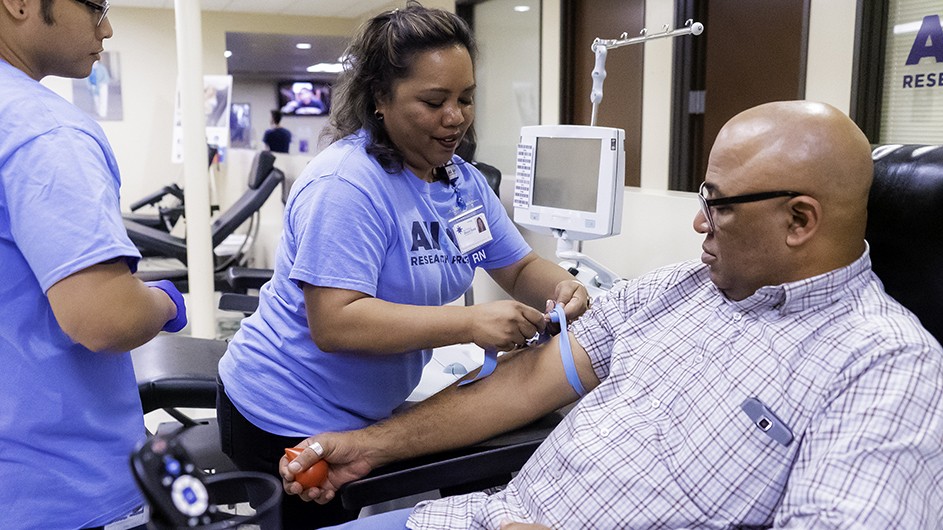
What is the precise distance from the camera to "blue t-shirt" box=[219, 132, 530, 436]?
4.04ft

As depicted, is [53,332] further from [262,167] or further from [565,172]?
[262,167]

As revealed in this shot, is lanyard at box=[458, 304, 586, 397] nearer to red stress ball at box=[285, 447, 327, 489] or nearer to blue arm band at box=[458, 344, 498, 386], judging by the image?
blue arm band at box=[458, 344, 498, 386]

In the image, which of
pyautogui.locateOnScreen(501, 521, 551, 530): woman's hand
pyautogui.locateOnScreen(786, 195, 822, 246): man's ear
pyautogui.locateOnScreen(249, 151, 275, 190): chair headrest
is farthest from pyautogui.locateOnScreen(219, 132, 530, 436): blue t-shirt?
pyautogui.locateOnScreen(249, 151, 275, 190): chair headrest

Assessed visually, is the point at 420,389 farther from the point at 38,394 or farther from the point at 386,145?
the point at 38,394

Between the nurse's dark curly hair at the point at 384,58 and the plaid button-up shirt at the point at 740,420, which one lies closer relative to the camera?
the plaid button-up shirt at the point at 740,420

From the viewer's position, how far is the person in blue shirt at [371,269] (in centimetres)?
124

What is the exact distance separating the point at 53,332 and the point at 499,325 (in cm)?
64

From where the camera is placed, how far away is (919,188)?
114 cm

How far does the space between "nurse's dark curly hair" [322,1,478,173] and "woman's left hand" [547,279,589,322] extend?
1.28ft

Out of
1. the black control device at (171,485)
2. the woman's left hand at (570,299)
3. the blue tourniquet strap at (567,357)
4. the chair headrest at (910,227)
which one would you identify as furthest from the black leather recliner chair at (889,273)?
the black control device at (171,485)

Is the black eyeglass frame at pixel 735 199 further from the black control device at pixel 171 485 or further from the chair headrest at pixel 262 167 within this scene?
the chair headrest at pixel 262 167

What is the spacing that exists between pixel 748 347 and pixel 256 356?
2.67 ft

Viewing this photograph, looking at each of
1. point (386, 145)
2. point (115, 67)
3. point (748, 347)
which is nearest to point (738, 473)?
point (748, 347)

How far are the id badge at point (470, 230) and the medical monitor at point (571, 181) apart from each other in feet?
2.70
